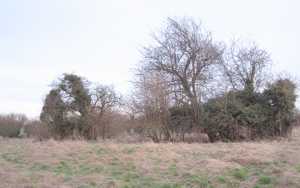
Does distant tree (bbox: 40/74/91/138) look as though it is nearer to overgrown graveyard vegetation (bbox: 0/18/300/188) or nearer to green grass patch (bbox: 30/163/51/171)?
overgrown graveyard vegetation (bbox: 0/18/300/188)

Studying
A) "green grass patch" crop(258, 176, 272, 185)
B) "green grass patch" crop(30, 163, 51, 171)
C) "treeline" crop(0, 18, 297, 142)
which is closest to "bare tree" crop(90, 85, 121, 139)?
"treeline" crop(0, 18, 297, 142)

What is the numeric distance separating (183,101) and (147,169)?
12.3m

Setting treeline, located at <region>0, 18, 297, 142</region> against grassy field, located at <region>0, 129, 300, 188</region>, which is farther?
treeline, located at <region>0, 18, 297, 142</region>

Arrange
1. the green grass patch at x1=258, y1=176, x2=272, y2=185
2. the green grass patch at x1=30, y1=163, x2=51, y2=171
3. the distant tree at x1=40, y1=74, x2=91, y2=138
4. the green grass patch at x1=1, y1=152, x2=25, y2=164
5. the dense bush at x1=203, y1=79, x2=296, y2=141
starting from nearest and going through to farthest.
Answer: the green grass patch at x1=258, y1=176, x2=272, y2=185
the green grass patch at x1=30, y1=163, x2=51, y2=171
the green grass patch at x1=1, y1=152, x2=25, y2=164
the dense bush at x1=203, y1=79, x2=296, y2=141
the distant tree at x1=40, y1=74, x2=91, y2=138

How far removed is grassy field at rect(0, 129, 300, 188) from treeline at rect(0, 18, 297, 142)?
7.10m

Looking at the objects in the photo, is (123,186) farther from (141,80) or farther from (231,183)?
(141,80)

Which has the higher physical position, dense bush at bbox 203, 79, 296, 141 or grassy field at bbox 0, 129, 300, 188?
dense bush at bbox 203, 79, 296, 141

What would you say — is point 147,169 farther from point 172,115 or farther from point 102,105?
point 102,105

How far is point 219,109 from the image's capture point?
800 inches

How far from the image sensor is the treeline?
788 inches

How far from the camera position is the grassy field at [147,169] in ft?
25.9

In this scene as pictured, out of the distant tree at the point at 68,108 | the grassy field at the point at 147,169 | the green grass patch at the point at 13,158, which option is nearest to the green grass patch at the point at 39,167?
the grassy field at the point at 147,169

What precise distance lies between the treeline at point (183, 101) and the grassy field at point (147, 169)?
710cm

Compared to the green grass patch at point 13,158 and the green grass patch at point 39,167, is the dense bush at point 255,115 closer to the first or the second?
the green grass patch at point 13,158
